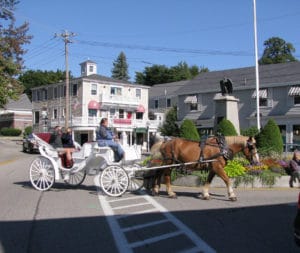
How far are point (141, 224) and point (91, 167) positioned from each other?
517 cm

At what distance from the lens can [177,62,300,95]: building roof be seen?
4641cm

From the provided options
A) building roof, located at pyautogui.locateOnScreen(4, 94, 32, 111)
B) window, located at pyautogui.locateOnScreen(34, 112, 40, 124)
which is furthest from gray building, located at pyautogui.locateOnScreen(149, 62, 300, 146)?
building roof, located at pyautogui.locateOnScreen(4, 94, 32, 111)

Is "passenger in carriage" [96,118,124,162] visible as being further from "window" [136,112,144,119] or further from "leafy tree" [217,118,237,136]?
"window" [136,112,144,119]

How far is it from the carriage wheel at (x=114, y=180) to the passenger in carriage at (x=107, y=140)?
0.78 meters

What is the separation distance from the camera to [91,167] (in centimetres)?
1407

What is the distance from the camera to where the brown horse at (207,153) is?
41.5 ft

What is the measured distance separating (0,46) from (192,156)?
21.8 metres

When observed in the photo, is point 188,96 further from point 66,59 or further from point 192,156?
point 192,156

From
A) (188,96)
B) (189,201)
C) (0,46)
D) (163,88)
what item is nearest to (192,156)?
(189,201)

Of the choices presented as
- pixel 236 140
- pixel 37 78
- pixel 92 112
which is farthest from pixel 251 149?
pixel 37 78

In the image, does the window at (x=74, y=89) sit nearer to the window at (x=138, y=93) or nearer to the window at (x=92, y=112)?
the window at (x=92, y=112)

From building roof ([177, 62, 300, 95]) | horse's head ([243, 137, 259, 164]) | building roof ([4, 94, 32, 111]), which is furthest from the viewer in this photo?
building roof ([4, 94, 32, 111])

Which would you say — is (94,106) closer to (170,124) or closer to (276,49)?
(170,124)

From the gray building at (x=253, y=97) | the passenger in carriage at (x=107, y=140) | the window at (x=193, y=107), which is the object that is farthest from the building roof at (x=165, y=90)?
the passenger in carriage at (x=107, y=140)
